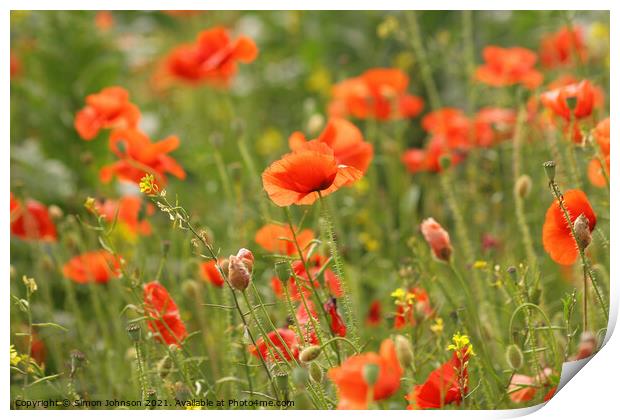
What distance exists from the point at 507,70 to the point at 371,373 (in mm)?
868

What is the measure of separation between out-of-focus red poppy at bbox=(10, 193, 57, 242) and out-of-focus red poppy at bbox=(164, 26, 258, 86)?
331 millimetres

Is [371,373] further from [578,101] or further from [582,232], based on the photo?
[578,101]

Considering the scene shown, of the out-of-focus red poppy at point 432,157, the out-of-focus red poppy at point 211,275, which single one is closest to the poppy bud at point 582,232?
the out-of-focus red poppy at point 211,275

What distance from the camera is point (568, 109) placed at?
110cm

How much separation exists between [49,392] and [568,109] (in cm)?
68

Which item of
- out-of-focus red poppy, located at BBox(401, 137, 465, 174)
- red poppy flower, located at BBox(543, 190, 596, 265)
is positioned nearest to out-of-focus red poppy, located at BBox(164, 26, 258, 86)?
out-of-focus red poppy, located at BBox(401, 137, 465, 174)

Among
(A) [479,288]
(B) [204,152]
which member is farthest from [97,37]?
(A) [479,288]

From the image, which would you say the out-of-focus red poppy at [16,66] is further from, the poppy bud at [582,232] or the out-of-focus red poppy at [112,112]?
the poppy bud at [582,232]

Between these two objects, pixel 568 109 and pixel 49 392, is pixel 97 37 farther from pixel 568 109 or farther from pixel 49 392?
pixel 568 109

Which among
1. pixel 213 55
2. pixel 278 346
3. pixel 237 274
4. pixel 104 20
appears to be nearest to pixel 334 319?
pixel 278 346

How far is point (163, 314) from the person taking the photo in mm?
1032

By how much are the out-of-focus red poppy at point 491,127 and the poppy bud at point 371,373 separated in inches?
33.6

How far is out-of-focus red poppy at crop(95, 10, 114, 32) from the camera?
2.01 m

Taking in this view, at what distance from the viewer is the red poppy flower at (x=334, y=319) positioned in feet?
3.16
